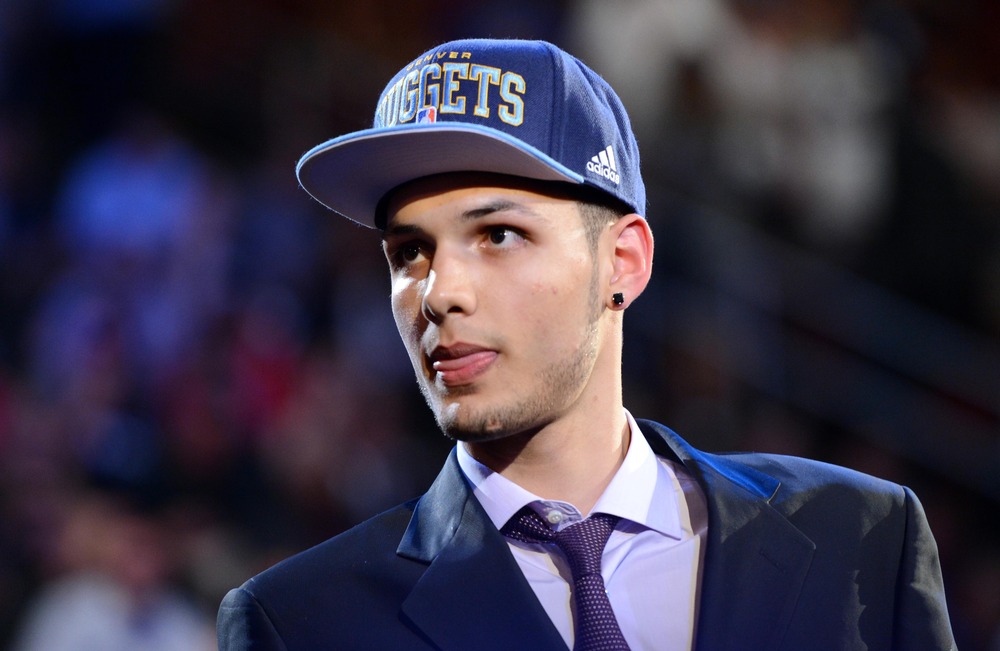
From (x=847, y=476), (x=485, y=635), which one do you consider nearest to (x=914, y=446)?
(x=847, y=476)

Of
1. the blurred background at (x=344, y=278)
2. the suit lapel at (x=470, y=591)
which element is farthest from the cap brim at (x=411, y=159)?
the blurred background at (x=344, y=278)

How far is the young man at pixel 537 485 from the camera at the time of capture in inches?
82.7

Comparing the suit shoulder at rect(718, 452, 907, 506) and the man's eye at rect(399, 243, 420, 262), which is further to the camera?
the suit shoulder at rect(718, 452, 907, 506)

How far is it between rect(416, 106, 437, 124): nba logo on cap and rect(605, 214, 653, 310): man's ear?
1.29ft

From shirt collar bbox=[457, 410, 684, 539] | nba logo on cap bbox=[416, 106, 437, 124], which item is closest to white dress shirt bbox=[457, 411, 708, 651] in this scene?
shirt collar bbox=[457, 410, 684, 539]

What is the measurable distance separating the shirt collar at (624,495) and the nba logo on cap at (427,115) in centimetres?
61

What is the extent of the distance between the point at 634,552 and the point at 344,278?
4464 mm

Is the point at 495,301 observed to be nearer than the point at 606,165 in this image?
Yes

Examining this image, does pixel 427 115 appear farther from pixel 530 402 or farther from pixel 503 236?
pixel 530 402

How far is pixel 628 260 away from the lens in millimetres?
2338

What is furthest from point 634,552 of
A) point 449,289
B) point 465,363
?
point 449,289

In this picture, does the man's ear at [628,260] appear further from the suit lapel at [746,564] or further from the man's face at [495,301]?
the suit lapel at [746,564]

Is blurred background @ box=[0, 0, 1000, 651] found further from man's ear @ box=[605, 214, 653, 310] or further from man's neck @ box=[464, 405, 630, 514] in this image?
man's ear @ box=[605, 214, 653, 310]

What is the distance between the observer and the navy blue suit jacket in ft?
6.81
